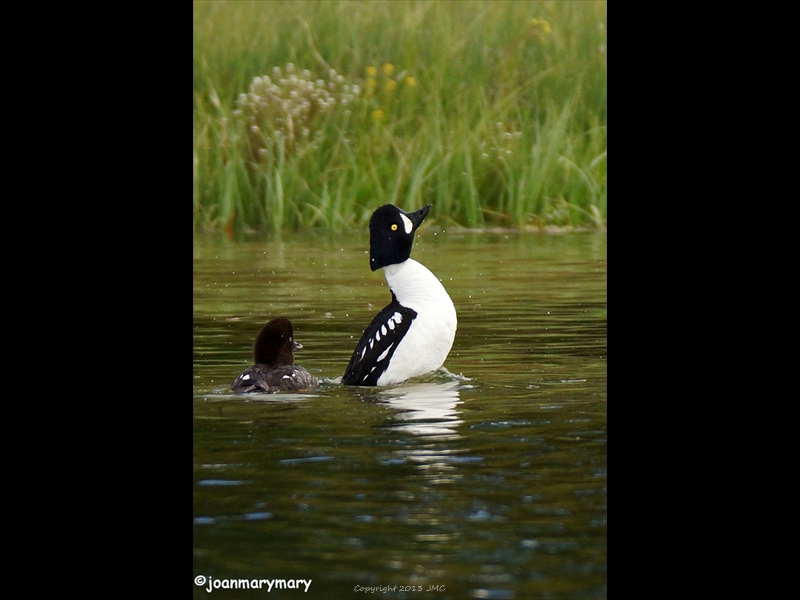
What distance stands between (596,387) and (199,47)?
9.51 metres

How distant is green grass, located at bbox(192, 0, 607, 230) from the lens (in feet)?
44.7

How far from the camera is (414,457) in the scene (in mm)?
5656

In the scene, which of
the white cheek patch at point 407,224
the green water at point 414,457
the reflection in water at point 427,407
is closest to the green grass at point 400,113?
the green water at point 414,457

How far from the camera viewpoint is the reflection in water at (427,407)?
6.23m

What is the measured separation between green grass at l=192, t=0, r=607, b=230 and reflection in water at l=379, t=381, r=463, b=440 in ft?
19.4

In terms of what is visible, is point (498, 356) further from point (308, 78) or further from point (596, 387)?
point (308, 78)

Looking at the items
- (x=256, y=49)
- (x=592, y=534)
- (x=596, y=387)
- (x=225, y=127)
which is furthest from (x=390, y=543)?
(x=256, y=49)

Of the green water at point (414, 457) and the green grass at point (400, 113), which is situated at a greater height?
the green grass at point (400, 113)

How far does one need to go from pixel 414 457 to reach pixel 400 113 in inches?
370

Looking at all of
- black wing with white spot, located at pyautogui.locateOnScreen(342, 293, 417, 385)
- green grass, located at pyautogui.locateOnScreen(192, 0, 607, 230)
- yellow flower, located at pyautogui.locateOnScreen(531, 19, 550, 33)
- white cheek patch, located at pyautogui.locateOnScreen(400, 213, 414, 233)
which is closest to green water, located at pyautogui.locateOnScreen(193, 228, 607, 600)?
black wing with white spot, located at pyautogui.locateOnScreen(342, 293, 417, 385)

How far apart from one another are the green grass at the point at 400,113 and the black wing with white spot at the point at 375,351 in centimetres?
560
